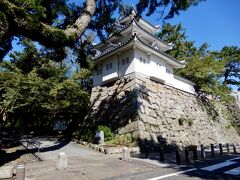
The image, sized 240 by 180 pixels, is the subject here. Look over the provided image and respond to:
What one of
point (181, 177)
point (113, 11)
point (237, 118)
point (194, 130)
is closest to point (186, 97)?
point (194, 130)

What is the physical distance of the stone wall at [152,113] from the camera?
606 inches

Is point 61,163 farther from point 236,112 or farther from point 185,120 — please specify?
point 236,112

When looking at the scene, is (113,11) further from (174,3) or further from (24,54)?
(24,54)

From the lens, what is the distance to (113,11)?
422 inches

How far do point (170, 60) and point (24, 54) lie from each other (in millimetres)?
14037

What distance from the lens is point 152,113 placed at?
1655 centimetres

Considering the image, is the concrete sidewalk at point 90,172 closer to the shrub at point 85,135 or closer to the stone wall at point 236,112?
the shrub at point 85,135

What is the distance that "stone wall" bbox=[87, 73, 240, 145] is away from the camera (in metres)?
15.4

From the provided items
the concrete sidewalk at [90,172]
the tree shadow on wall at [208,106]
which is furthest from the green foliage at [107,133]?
the tree shadow on wall at [208,106]

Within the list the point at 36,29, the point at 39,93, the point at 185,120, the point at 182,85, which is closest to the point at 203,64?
the point at 182,85

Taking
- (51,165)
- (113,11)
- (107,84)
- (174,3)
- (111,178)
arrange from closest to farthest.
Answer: (111,178)
(51,165)
(174,3)
(113,11)
(107,84)

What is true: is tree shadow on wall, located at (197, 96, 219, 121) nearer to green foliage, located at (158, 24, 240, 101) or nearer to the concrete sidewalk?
green foliage, located at (158, 24, 240, 101)

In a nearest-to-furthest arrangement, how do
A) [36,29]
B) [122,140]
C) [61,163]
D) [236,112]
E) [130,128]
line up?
1. [36,29]
2. [61,163]
3. [122,140]
4. [130,128]
5. [236,112]

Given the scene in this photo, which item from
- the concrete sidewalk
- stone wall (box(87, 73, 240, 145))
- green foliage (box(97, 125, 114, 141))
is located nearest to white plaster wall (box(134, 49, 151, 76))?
stone wall (box(87, 73, 240, 145))
